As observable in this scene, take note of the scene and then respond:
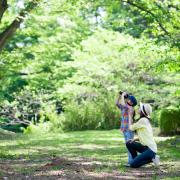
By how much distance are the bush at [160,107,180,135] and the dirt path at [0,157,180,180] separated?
822 cm

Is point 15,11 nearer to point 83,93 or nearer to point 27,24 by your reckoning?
point 27,24

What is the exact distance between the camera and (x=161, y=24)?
12703mm

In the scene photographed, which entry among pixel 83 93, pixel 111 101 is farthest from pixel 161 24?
pixel 83 93

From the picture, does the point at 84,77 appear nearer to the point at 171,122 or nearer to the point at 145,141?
the point at 171,122

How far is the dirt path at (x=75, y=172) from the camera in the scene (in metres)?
7.44

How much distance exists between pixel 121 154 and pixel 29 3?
17.4ft

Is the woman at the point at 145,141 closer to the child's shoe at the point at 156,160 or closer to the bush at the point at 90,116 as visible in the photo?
the child's shoe at the point at 156,160

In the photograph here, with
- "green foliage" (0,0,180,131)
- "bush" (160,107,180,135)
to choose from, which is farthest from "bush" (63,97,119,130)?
"bush" (160,107,180,135)

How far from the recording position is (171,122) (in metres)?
17.0

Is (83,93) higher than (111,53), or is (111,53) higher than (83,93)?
(111,53)

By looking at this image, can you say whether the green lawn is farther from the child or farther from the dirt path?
the child

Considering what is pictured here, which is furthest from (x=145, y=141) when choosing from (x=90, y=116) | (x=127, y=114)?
(x=90, y=116)

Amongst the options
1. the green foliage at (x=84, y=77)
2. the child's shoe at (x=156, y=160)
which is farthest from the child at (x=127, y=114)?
the green foliage at (x=84, y=77)

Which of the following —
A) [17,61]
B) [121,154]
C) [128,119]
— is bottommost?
[121,154]
